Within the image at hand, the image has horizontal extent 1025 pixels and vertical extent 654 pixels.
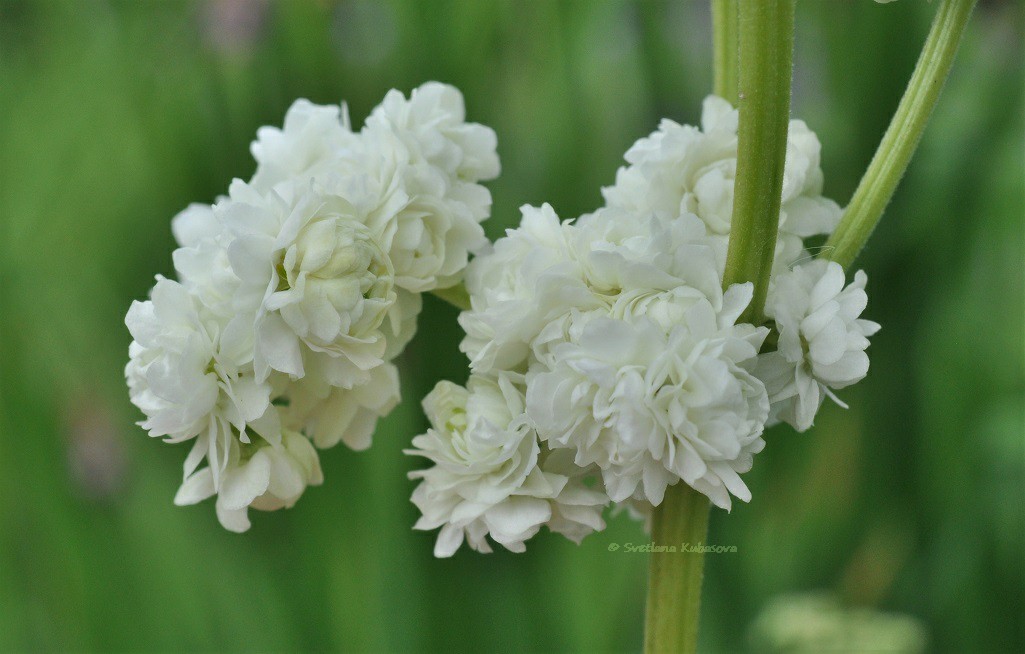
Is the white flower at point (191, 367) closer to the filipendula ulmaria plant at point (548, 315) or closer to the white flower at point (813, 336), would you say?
the filipendula ulmaria plant at point (548, 315)

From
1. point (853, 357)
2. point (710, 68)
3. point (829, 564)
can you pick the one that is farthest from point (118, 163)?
point (853, 357)

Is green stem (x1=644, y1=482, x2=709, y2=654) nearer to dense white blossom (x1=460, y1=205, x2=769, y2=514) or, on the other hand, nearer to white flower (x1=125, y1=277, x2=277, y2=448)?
dense white blossom (x1=460, y1=205, x2=769, y2=514)

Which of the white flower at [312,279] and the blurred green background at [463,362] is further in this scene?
the blurred green background at [463,362]

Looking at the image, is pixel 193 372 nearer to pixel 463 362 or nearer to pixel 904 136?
pixel 904 136

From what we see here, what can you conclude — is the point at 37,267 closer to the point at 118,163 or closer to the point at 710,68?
the point at 118,163

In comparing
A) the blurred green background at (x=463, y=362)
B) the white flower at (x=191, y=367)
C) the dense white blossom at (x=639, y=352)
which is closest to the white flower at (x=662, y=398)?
the dense white blossom at (x=639, y=352)

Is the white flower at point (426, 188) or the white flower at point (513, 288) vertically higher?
the white flower at point (426, 188)
